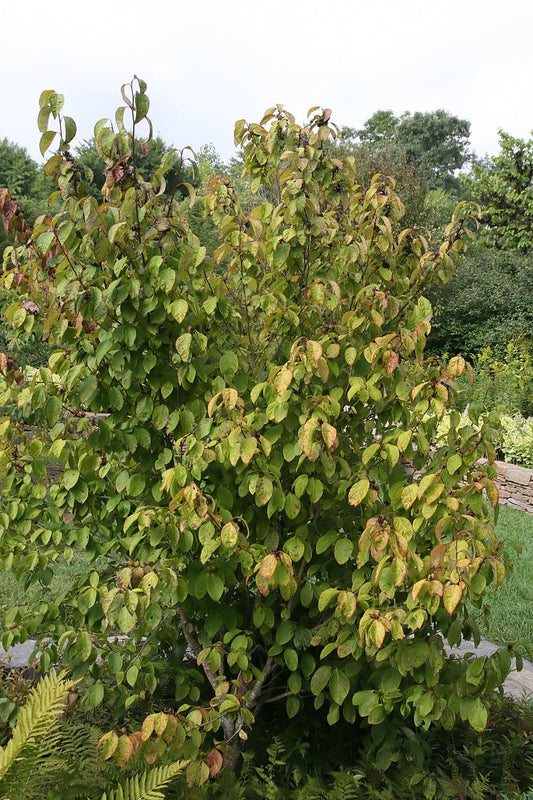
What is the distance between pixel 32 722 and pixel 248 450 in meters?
0.78

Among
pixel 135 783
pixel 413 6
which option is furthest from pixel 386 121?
pixel 135 783

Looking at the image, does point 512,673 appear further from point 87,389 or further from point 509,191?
point 509,191

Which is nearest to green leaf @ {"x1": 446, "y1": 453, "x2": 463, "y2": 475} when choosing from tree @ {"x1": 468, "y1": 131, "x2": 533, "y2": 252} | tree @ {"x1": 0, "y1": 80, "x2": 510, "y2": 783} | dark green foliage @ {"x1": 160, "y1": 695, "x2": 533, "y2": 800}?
tree @ {"x1": 0, "y1": 80, "x2": 510, "y2": 783}

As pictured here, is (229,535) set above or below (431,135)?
below

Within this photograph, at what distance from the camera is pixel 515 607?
4.38 m

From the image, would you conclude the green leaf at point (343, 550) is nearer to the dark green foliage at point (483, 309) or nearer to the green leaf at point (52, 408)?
the green leaf at point (52, 408)

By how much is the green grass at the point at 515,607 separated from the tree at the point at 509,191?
11.0m

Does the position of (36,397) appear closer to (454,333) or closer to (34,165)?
(454,333)

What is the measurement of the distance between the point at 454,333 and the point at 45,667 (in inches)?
562

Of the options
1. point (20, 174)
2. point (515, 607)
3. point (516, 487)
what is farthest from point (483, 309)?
point (20, 174)

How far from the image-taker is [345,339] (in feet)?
7.16

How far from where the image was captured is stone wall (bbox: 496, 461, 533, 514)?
23.7 feet

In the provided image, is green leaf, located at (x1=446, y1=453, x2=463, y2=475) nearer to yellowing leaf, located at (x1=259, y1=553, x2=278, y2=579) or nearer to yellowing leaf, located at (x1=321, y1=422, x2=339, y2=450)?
yellowing leaf, located at (x1=321, y1=422, x2=339, y2=450)

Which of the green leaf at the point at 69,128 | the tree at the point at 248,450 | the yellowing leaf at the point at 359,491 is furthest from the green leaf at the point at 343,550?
the green leaf at the point at 69,128
